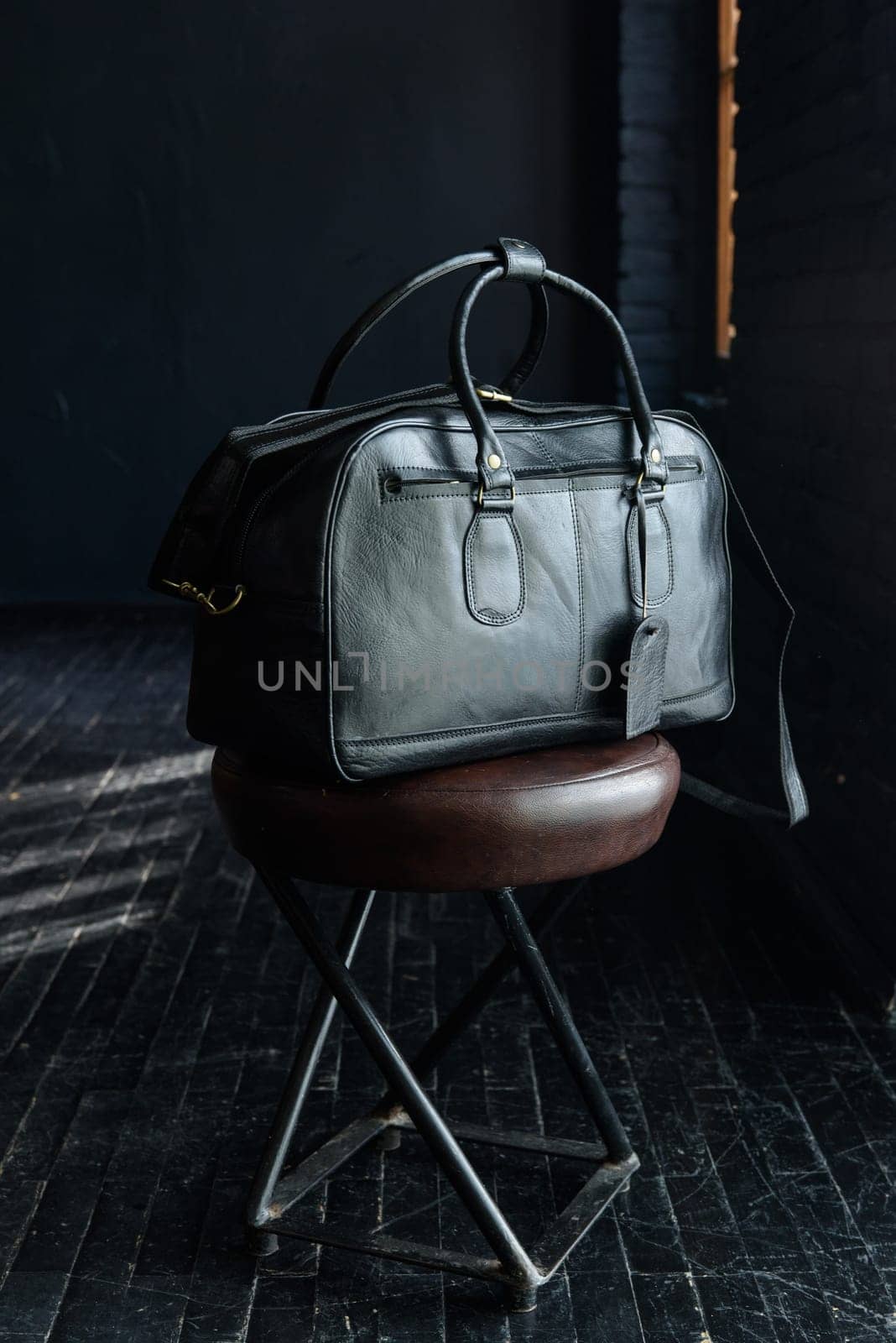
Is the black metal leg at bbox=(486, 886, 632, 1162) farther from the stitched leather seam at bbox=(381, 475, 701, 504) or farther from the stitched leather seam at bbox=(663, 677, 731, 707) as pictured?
the stitched leather seam at bbox=(381, 475, 701, 504)

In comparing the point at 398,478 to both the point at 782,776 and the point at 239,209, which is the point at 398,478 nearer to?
the point at 782,776

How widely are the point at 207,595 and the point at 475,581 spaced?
0.26m

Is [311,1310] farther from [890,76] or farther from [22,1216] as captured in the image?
[890,76]

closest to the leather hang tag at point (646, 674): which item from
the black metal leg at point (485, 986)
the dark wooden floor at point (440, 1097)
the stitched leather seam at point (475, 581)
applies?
the stitched leather seam at point (475, 581)

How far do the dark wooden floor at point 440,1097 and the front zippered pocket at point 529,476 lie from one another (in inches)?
35.5

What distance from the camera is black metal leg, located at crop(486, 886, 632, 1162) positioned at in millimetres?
1454

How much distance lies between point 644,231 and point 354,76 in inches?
68.3

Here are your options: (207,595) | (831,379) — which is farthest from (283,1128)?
(831,379)

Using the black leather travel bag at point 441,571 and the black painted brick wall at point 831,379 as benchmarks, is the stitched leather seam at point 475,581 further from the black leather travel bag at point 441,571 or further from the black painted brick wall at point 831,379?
the black painted brick wall at point 831,379

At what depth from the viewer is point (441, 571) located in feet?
4.18

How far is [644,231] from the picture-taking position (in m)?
4.52

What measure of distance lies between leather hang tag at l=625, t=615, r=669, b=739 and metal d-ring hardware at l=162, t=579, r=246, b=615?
394mm

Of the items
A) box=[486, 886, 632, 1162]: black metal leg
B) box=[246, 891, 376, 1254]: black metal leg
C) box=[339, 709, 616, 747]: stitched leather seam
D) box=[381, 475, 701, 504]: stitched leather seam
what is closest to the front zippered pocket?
box=[381, 475, 701, 504]: stitched leather seam

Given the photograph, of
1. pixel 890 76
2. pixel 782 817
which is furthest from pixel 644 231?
pixel 782 817
